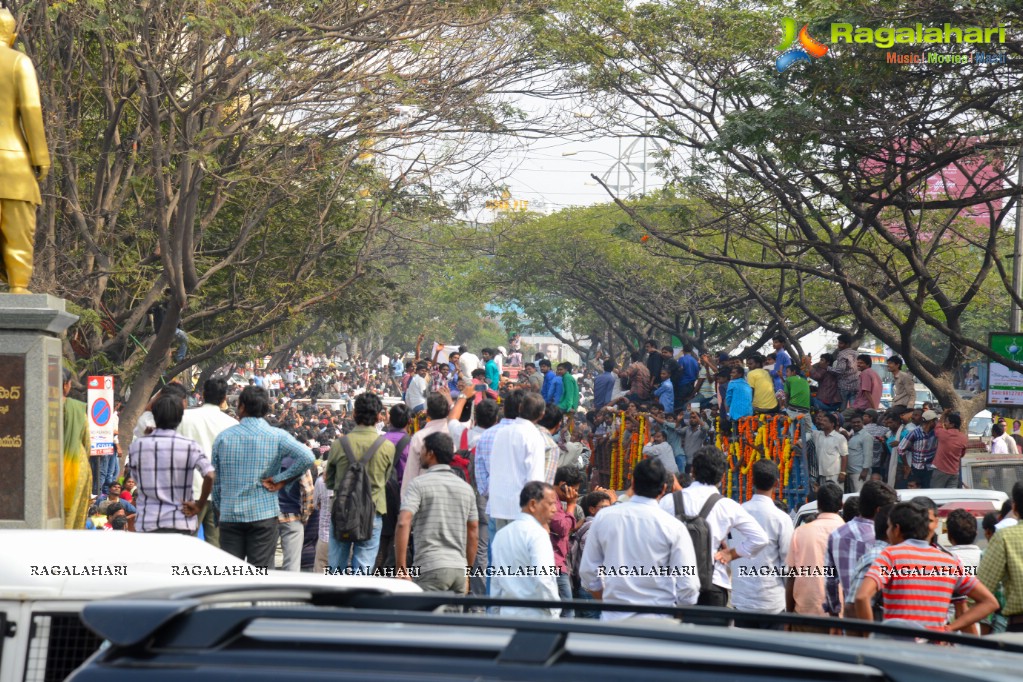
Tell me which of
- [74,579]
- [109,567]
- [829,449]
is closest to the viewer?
[74,579]

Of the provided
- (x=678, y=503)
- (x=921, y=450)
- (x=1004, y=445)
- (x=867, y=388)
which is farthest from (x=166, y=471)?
(x=867, y=388)

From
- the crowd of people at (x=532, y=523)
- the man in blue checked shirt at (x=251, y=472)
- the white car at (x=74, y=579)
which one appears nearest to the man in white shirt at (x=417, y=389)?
the crowd of people at (x=532, y=523)

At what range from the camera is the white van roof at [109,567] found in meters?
3.56

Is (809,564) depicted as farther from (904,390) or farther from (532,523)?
(904,390)

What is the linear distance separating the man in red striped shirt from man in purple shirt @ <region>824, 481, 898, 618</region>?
0.84 metres

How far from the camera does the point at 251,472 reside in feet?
24.8

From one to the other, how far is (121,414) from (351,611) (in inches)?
635

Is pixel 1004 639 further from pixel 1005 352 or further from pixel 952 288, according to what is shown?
pixel 952 288

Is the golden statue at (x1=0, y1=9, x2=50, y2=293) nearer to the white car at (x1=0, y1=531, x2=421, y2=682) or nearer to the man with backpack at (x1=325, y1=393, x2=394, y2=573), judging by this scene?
the man with backpack at (x1=325, y1=393, x2=394, y2=573)

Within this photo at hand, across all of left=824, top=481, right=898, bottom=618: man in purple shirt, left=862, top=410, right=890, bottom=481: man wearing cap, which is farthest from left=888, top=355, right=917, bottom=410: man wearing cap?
left=824, top=481, right=898, bottom=618: man in purple shirt

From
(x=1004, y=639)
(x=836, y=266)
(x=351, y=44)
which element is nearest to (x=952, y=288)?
(x=836, y=266)

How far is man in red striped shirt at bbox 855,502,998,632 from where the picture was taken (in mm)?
5895

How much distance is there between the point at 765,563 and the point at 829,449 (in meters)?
8.07

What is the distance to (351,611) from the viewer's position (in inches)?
88.9
